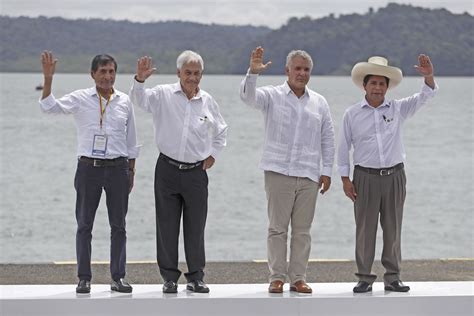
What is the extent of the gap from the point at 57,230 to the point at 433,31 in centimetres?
2398

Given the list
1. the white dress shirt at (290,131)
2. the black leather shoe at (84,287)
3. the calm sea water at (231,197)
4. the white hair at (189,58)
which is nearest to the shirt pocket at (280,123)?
the white dress shirt at (290,131)

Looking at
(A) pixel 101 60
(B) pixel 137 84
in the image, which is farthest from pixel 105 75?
(B) pixel 137 84

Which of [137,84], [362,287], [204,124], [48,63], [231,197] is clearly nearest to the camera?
[48,63]

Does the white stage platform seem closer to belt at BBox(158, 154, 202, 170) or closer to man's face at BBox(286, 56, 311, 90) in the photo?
belt at BBox(158, 154, 202, 170)

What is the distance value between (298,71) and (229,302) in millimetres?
1502

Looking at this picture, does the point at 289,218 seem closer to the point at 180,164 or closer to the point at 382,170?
the point at 382,170

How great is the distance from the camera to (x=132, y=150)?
25.0 ft

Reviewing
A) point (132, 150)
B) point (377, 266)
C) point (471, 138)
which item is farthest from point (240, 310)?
point (471, 138)

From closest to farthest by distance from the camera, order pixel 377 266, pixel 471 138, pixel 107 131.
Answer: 1. pixel 107 131
2. pixel 377 266
3. pixel 471 138

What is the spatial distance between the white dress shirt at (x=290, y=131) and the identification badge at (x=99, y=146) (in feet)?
3.22

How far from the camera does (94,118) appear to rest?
7.48 m

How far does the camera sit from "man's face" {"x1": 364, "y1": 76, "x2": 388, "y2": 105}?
25.5 feet

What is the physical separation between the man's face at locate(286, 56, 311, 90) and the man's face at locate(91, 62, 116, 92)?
1.11 meters

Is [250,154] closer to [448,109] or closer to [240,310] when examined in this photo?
[448,109]
